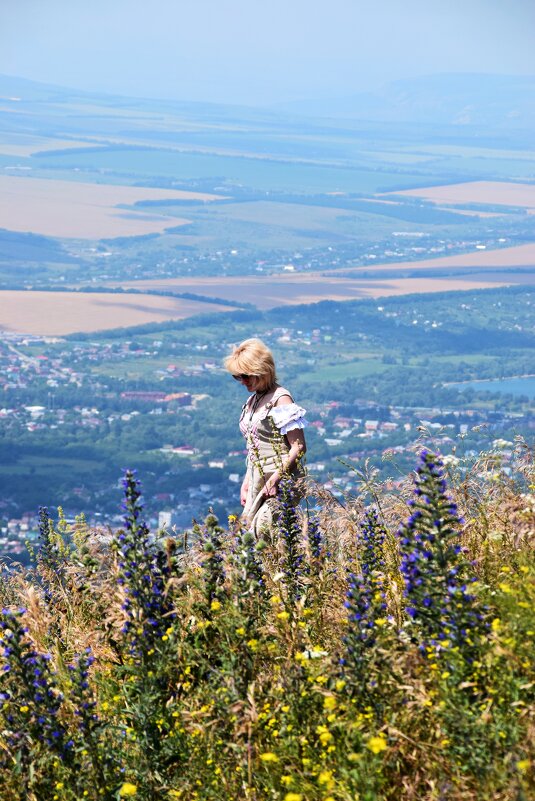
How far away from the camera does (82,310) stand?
10556 centimetres

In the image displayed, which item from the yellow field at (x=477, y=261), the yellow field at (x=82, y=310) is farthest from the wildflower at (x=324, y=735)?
the yellow field at (x=477, y=261)

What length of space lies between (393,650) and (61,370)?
88.8 m

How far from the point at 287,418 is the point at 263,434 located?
0.25 meters

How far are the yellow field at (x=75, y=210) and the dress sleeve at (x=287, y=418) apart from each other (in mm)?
155977

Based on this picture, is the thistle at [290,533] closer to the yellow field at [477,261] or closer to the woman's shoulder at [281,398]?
the woman's shoulder at [281,398]

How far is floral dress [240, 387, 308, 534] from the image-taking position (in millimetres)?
5215

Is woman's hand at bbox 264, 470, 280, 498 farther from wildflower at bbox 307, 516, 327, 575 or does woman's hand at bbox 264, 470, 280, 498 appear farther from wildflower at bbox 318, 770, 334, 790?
wildflower at bbox 318, 770, 334, 790

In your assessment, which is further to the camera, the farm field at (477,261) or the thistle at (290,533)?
the farm field at (477,261)

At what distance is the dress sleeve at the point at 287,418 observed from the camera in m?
5.28

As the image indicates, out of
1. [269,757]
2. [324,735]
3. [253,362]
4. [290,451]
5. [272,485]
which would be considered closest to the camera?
[269,757]

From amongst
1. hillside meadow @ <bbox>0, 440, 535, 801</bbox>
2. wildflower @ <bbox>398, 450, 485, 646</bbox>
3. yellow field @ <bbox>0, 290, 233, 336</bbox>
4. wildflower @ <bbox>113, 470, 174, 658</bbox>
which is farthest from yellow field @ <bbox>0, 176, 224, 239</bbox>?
wildflower @ <bbox>398, 450, 485, 646</bbox>

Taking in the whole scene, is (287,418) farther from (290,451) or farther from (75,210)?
(75,210)

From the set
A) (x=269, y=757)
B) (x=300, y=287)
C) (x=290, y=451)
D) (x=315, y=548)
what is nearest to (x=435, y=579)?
(x=269, y=757)

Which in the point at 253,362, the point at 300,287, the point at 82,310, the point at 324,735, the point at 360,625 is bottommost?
the point at 82,310
